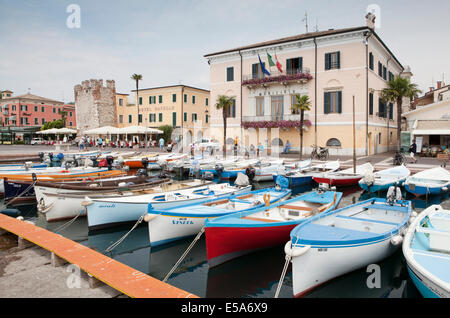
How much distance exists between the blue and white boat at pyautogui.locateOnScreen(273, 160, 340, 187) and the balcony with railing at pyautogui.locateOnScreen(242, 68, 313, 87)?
14093mm

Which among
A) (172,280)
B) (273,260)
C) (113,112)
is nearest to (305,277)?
(273,260)

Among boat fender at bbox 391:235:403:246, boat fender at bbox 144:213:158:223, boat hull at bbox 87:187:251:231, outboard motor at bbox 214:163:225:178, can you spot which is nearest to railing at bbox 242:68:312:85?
outboard motor at bbox 214:163:225:178

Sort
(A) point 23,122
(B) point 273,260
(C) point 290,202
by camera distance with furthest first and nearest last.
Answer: (A) point 23,122
(C) point 290,202
(B) point 273,260

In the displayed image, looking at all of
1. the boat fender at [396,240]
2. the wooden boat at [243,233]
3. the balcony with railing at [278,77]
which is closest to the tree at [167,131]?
the balcony with railing at [278,77]

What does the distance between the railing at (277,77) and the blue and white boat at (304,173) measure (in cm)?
1411

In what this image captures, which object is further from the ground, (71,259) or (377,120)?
(377,120)

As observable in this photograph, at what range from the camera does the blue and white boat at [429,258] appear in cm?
557

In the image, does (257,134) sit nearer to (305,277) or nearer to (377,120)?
(377,120)

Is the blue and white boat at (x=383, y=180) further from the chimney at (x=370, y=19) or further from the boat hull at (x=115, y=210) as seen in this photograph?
the chimney at (x=370, y=19)

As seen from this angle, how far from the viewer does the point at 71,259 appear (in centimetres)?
624

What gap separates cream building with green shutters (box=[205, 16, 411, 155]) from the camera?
3219cm

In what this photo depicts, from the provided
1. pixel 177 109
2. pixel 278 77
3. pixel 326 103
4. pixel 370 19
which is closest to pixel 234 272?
pixel 326 103

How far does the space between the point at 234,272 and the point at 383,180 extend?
1350cm
